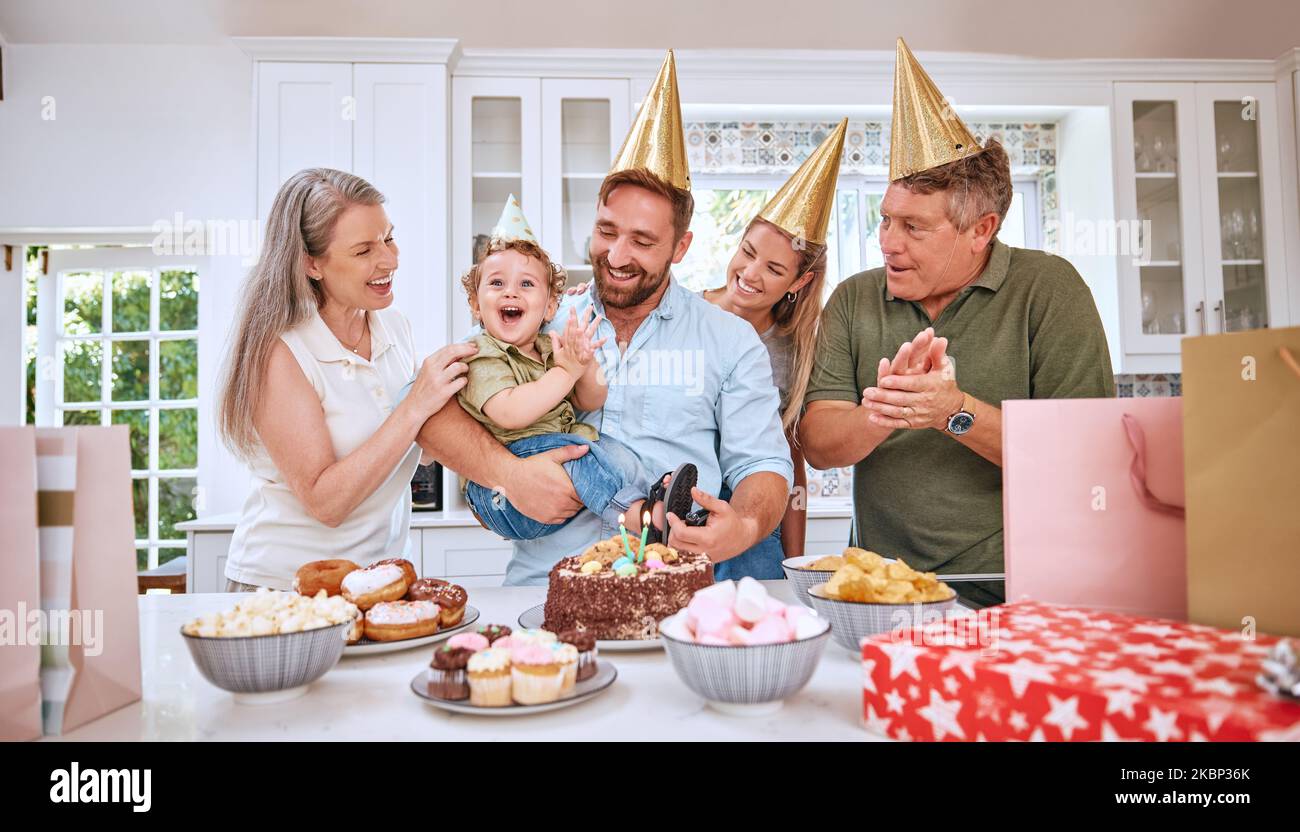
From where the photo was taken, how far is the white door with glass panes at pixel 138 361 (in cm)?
383

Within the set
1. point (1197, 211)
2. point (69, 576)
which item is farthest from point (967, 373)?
point (1197, 211)

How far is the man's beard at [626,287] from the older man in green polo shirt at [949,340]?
38 centimetres

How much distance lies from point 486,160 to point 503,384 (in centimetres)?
214

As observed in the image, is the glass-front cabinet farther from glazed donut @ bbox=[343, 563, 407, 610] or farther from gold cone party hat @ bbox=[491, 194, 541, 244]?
glazed donut @ bbox=[343, 563, 407, 610]

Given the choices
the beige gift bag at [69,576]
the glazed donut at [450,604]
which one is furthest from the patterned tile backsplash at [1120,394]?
the beige gift bag at [69,576]

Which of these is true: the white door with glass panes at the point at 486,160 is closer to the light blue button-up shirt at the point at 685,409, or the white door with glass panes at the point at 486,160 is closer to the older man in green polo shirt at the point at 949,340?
the light blue button-up shirt at the point at 685,409

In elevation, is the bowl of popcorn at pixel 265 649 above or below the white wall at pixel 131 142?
below

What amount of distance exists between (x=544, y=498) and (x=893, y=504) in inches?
28.0

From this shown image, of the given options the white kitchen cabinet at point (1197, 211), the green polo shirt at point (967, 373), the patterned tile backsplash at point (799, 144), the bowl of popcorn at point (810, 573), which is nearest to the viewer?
the bowl of popcorn at point (810, 573)

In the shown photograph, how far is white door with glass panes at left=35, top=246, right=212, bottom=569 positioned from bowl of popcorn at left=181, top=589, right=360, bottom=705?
3.31 m

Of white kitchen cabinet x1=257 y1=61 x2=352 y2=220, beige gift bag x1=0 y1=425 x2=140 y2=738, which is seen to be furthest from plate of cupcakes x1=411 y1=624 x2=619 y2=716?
white kitchen cabinet x1=257 y1=61 x2=352 y2=220

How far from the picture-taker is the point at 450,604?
1.16m

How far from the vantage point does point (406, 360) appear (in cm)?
208

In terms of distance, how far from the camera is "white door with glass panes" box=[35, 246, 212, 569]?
3828mm
